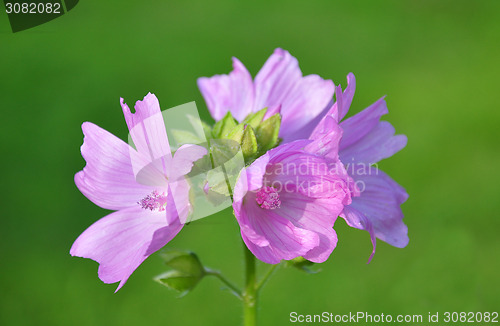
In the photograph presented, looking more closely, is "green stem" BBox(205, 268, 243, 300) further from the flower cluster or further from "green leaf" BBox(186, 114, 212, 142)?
"green leaf" BBox(186, 114, 212, 142)

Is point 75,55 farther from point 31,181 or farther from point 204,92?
point 204,92

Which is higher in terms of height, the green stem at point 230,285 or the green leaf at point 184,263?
the green leaf at point 184,263

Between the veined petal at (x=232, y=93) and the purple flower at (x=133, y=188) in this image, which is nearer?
the purple flower at (x=133, y=188)

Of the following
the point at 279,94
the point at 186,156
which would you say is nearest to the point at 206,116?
the point at 279,94

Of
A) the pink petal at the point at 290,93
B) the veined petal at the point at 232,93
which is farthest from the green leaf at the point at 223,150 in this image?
the veined petal at the point at 232,93

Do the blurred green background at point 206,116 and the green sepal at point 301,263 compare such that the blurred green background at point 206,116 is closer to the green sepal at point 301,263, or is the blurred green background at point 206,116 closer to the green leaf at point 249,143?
the green sepal at point 301,263

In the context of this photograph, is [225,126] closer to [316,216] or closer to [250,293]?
[316,216]

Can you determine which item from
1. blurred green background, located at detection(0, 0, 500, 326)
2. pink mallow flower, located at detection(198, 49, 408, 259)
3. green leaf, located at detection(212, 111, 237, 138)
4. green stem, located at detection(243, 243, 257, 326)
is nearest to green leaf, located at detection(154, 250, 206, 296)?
green stem, located at detection(243, 243, 257, 326)
